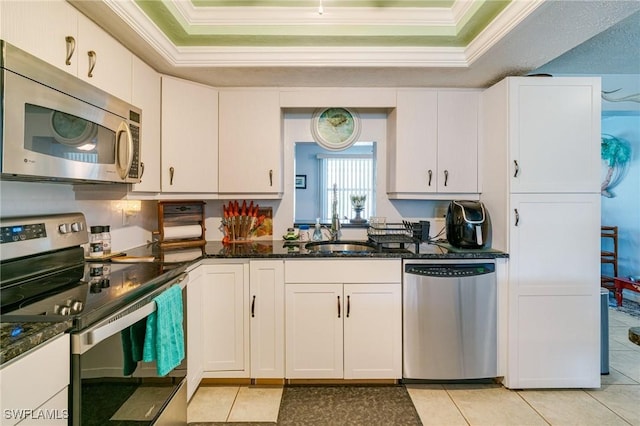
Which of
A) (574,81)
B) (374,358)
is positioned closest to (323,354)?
(374,358)

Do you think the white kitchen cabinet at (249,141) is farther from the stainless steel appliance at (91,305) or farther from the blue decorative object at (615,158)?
the blue decorative object at (615,158)

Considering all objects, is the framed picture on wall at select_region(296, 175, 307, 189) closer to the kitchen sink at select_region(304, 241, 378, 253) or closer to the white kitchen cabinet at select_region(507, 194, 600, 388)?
the kitchen sink at select_region(304, 241, 378, 253)

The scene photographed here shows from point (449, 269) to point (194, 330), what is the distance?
67.8 inches

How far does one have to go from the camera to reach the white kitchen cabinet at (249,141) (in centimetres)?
254

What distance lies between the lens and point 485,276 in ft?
7.13

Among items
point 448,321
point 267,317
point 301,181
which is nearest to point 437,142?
point 301,181

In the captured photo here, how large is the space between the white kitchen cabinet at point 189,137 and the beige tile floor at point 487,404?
1.47m

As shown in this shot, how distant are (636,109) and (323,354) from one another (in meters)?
3.94

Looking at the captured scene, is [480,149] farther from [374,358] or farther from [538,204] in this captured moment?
[374,358]

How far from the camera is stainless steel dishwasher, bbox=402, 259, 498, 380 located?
7.06 ft

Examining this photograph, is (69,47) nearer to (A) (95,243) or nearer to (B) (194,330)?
(A) (95,243)

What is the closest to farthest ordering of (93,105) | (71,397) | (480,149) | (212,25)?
(71,397) → (93,105) → (212,25) → (480,149)

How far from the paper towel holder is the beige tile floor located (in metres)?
1.06

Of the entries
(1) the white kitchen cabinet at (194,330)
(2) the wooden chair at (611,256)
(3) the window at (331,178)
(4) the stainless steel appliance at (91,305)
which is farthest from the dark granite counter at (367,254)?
(2) the wooden chair at (611,256)
